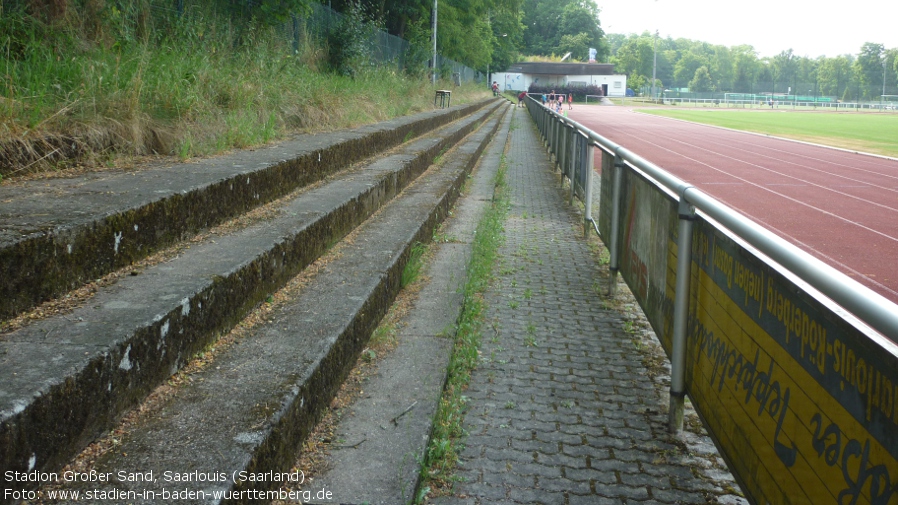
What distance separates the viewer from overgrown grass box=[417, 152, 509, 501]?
10.8ft

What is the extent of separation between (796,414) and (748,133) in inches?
1338

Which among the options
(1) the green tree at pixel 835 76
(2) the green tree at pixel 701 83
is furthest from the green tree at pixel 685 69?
(1) the green tree at pixel 835 76

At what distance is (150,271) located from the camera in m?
3.57

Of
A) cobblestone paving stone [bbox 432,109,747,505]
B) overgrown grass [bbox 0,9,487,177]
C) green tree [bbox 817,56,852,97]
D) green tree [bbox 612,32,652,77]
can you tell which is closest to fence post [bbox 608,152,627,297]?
cobblestone paving stone [bbox 432,109,747,505]

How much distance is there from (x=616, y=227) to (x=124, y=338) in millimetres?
4629

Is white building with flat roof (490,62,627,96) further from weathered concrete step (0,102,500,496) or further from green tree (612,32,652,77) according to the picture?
weathered concrete step (0,102,500,496)

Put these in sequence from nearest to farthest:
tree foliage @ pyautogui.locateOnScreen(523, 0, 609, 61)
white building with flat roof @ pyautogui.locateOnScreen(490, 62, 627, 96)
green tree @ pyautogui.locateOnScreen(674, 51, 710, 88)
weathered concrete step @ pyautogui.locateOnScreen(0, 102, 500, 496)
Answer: weathered concrete step @ pyautogui.locateOnScreen(0, 102, 500, 496)
white building with flat roof @ pyautogui.locateOnScreen(490, 62, 627, 96)
tree foliage @ pyautogui.locateOnScreen(523, 0, 609, 61)
green tree @ pyautogui.locateOnScreen(674, 51, 710, 88)

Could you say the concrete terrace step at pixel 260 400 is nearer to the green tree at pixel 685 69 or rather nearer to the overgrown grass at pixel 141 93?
the overgrown grass at pixel 141 93

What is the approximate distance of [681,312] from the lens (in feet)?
12.5

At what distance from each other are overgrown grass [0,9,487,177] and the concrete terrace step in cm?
177

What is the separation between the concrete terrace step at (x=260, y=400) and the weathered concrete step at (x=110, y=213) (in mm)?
654

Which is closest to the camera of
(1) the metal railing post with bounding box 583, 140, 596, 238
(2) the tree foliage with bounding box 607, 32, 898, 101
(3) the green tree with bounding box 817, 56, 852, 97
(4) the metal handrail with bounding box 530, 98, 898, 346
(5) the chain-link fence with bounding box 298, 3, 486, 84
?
(4) the metal handrail with bounding box 530, 98, 898, 346

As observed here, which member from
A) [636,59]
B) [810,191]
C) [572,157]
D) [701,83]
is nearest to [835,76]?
[701,83]

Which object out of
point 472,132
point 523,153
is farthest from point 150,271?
point 472,132
